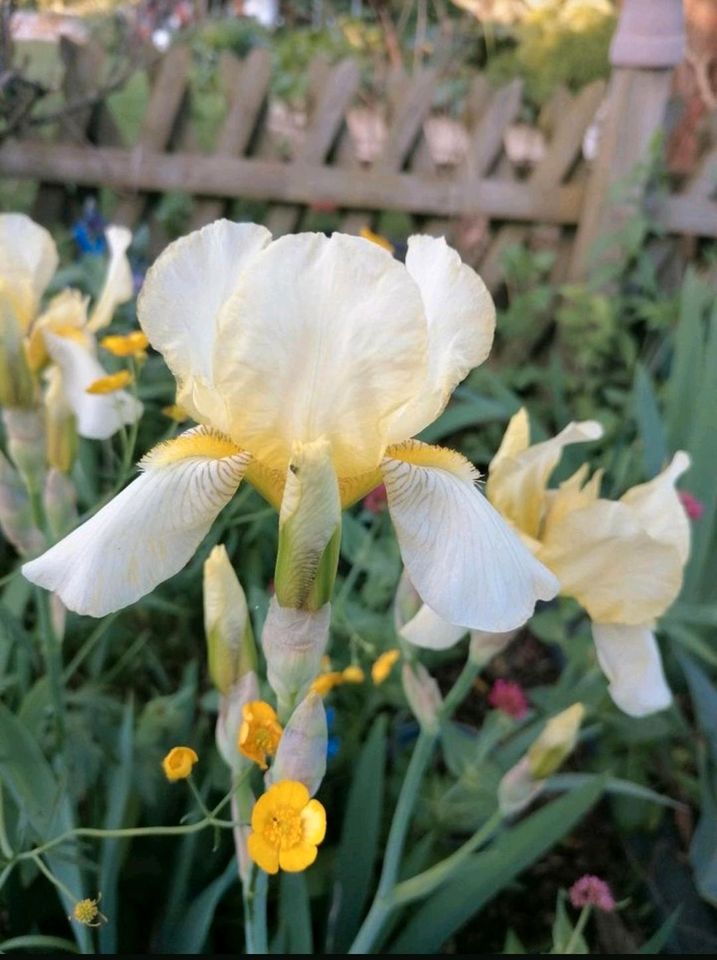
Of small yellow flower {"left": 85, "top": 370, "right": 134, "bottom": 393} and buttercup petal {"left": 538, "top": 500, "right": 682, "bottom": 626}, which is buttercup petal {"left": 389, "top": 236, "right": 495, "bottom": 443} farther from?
small yellow flower {"left": 85, "top": 370, "right": 134, "bottom": 393}

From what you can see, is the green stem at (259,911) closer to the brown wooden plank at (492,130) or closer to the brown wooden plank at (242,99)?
the brown wooden plank at (242,99)

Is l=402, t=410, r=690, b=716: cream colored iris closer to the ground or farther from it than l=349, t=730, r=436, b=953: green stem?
farther from it

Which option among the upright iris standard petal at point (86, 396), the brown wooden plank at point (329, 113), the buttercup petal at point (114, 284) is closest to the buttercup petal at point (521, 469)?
the upright iris standard petal at point (86, 396)

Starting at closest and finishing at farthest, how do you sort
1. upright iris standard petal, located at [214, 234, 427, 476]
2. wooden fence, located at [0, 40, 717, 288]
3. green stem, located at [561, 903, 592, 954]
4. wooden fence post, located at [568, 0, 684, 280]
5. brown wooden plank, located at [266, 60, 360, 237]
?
upright iris standard petal, located at [214, 234, 427, 476], green stem, located at [561, 903, 592, 954], wooden fence post, located at [568, 0, 684, 280], wooden fence, located at [0, 40, 717, 288], brown wooden plank, located at [266, 60, 360, 237]

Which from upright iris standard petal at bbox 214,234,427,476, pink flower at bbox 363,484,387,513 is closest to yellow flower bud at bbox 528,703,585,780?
upright iris standard petal at bbox 214,234,427,476

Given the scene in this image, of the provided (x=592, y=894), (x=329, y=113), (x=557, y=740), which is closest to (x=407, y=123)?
(x=329, y=113)

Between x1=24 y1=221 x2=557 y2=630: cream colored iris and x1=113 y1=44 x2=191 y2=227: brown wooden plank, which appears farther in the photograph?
x1=113 y1=44 x2=191 y2=227: brown wooden plank

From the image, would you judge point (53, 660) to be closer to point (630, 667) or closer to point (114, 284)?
point (114, 284)
